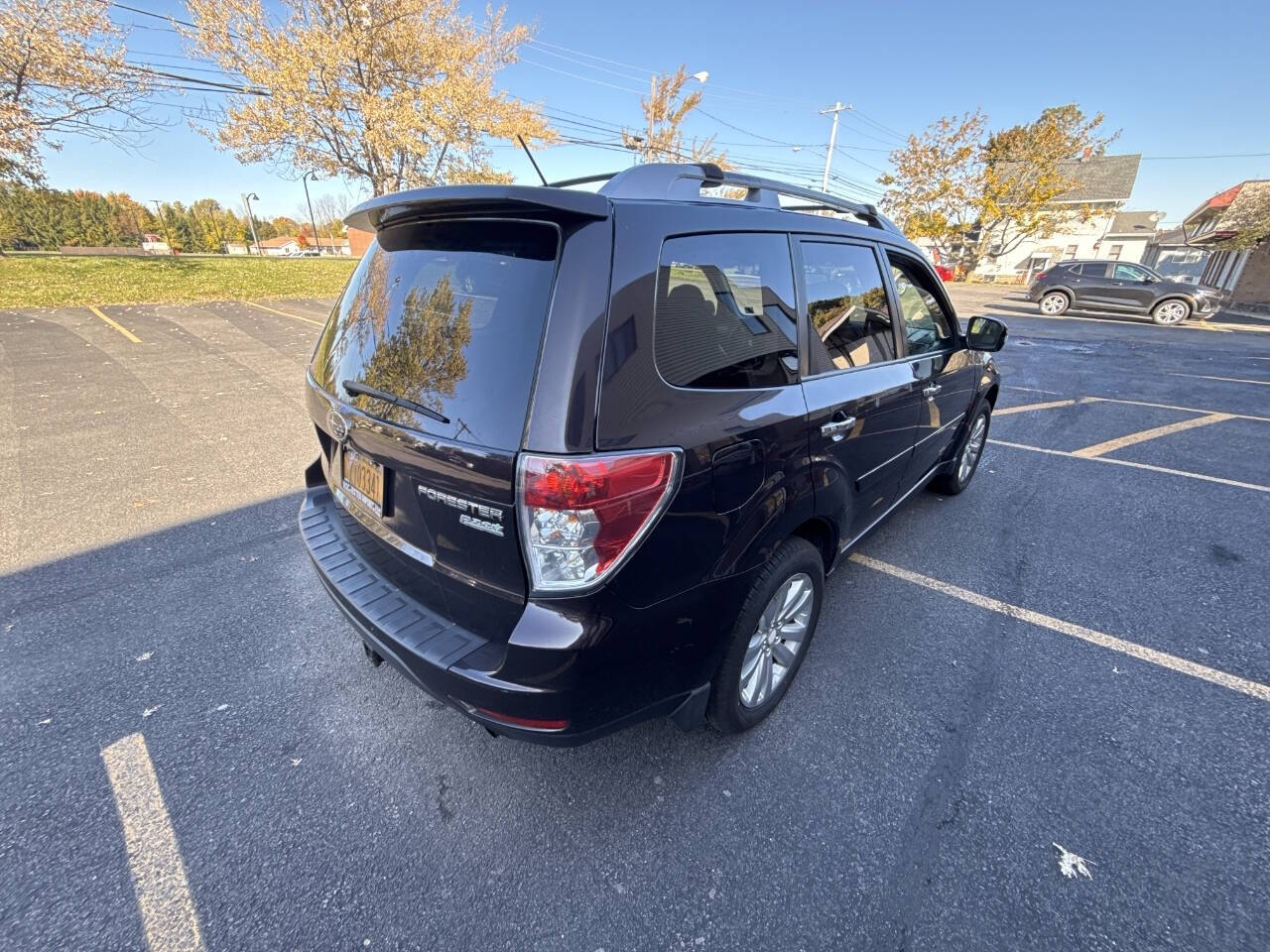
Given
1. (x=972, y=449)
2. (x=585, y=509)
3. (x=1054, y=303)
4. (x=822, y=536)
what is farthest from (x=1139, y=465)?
(x=1054, y=303)

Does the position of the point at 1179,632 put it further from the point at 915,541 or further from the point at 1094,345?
the point at 1094,345

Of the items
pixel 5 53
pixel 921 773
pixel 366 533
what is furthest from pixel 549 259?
pixel 5 53

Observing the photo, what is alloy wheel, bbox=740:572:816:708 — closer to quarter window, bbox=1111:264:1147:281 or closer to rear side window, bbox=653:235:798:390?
rear side window, bbox=653:235:798:390

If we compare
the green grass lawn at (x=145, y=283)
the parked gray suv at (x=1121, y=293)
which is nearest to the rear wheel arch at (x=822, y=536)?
the green grass lawn at (x=145, y=283)

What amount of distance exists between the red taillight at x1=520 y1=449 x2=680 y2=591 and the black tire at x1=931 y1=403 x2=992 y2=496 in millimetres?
3249

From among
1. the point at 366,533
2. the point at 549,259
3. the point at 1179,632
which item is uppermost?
the point at 549,259

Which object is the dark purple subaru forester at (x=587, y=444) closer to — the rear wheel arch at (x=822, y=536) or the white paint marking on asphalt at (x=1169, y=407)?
the rear wheel arch at (x=822, y=536)

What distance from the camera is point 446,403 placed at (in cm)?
151

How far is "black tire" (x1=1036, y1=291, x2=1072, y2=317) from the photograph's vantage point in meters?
18.2

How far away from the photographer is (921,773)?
6.49ft

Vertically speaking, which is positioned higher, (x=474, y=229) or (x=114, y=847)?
(x=474, y=229)

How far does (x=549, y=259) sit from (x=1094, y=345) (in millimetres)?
15373

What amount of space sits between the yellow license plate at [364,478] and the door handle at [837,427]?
156cm

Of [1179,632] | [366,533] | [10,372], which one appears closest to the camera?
[366,533]
